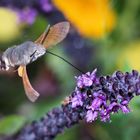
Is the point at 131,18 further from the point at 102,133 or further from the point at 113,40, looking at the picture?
the point at 102,133

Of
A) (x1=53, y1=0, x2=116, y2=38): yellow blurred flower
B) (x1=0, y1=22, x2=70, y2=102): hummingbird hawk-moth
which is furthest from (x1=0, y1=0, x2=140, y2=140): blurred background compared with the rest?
(x1=0, y1=22, x2=70, y2=102): hummingbird hawk-moth

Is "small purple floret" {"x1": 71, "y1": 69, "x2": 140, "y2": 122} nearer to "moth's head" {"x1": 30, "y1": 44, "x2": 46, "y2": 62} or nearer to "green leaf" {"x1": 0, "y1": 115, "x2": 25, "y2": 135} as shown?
"moth's head" {"x1": 30, "y1": 44, "x2": 46, "y2": 62}

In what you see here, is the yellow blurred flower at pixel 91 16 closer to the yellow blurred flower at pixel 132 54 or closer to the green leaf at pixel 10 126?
the yellow blurred flower at pixel 132 54

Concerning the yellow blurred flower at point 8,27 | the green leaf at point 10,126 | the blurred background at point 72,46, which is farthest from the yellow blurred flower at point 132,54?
the green leaf at point 10,126

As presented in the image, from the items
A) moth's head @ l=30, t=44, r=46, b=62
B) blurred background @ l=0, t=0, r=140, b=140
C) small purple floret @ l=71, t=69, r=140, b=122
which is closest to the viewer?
small purple floret @ l=71, t=69, r=140, b=122

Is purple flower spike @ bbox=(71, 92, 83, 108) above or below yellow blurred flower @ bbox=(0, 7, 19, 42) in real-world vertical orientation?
above

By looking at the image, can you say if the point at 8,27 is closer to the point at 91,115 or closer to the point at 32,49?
the point at 32,49

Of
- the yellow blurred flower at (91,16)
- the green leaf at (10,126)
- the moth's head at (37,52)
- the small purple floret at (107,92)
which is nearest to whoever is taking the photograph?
the small purple floret at (107,92)

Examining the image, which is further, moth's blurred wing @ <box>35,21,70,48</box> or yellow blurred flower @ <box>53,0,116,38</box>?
yellow blurred flower @ <box>53,0,116,38</box>
